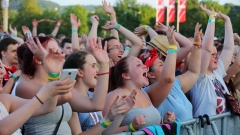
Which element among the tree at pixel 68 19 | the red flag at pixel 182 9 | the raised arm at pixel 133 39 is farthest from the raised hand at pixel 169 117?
the tree at pixel 68 19

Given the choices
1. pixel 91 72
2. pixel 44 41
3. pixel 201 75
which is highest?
pixel 44 41

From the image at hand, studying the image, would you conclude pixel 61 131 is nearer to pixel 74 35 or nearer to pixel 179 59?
pixel 179 59

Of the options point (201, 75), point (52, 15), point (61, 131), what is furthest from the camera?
point (52, 15)

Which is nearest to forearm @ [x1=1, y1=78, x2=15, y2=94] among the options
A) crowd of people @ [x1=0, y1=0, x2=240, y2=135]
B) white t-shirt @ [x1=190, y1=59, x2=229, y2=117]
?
crowd of people @ [x1=0, y1=0, x2=240, y2=135]

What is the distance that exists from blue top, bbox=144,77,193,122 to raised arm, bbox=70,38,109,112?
4.70 feet

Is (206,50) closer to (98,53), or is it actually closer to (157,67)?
(157,67)

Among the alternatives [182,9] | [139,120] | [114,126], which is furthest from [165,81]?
[182,9]

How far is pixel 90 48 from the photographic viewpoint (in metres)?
4.80

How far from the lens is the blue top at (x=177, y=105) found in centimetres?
600

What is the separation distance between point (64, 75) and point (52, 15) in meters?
78.7

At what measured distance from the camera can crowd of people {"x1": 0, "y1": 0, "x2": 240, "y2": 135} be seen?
4062 millimetres

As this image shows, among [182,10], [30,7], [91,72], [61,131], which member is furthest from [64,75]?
[30,7]

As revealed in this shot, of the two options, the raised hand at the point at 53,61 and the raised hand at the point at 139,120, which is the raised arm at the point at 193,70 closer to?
the raised hand at the point at 139,120

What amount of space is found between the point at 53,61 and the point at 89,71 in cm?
137
